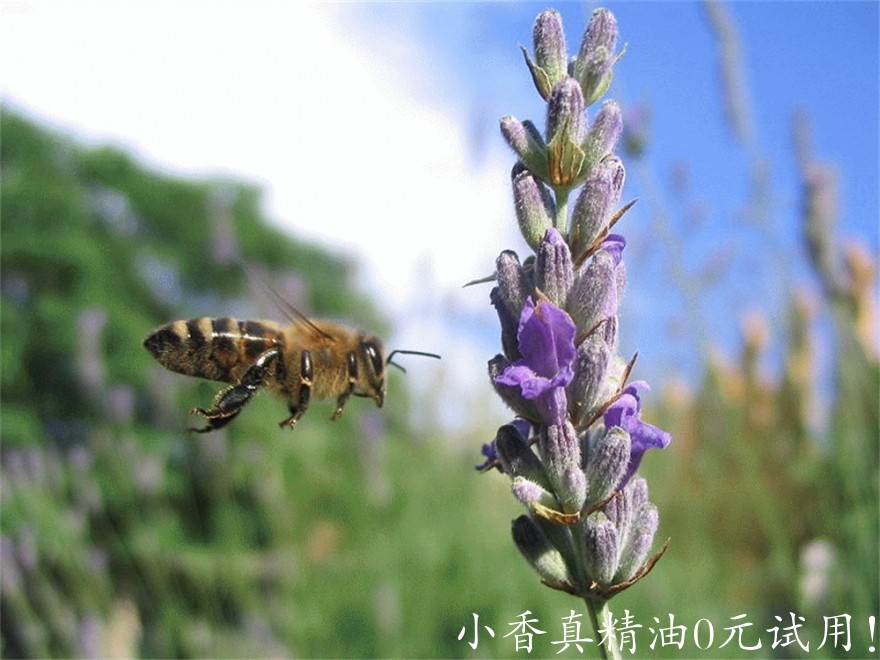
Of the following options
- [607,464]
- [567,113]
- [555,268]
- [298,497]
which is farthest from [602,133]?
[298,497]

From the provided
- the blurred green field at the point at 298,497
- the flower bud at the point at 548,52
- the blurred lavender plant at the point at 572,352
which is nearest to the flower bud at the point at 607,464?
the blurred lavender plant at the point at 572,352

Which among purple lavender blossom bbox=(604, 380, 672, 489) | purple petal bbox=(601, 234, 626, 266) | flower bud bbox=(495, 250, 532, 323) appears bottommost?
purple lavender blossom bbox=(604, 380, 672, 489)

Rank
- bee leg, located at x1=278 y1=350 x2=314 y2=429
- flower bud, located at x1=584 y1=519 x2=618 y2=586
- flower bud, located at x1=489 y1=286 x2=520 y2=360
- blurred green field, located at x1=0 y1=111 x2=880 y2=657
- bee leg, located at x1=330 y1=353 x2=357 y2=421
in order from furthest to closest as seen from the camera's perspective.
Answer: blurred green field, located at x1=0 y1=111 x2=880 y2=657 → bee leg, located at x1=330 y1=353 x2=357 y2=421 → bee leg, located at x1=278 y1=350 x2=314 y2=429 → flower bud, located at x1=489 y1=286 x2=520 y2=360 → flower bud, located at x1=584 y1=519 x2=618 y2=586

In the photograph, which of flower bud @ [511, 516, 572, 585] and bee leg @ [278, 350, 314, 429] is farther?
bee leg @ [278, 350, 314, 429]

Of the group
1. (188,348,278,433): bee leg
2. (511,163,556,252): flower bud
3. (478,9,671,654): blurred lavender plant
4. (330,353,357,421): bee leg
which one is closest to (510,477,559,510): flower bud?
(478,9,671,654): blurred lavender plant

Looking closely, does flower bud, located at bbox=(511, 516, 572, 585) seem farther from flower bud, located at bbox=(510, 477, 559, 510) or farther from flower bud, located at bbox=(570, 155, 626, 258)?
flower bud, located at bbox=(570, 155, 626, 258)

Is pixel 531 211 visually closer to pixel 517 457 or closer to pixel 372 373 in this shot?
pixel 517 457
